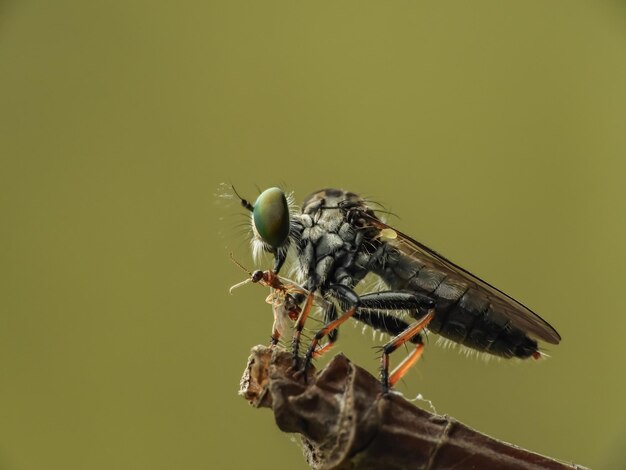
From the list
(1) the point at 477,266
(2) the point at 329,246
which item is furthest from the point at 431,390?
(2) the point at 329,246

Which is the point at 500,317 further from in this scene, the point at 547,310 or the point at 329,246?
the point at 547,310

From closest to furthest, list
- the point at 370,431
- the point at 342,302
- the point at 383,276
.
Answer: the point at 370,431 < the point at 342,302 < the point at 383,276

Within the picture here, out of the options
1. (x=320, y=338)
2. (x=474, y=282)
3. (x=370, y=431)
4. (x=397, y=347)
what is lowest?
(x=370, y=431)

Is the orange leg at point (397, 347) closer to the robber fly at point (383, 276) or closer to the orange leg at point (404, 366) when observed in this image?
the orange leg at point (404, 366)

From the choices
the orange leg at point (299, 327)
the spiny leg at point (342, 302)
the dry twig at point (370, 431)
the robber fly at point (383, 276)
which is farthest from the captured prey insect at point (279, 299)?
the dry twig at point (370, 431)

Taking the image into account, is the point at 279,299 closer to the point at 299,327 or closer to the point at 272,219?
the point at 299,327

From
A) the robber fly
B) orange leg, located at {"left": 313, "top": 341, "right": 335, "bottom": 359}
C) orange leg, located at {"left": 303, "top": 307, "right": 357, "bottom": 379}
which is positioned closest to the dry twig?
orange leg, located at {"left": 303, "top": 307, "right": 357, "bottom": 379}

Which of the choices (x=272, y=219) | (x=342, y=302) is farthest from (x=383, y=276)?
(x=272, y=219)
